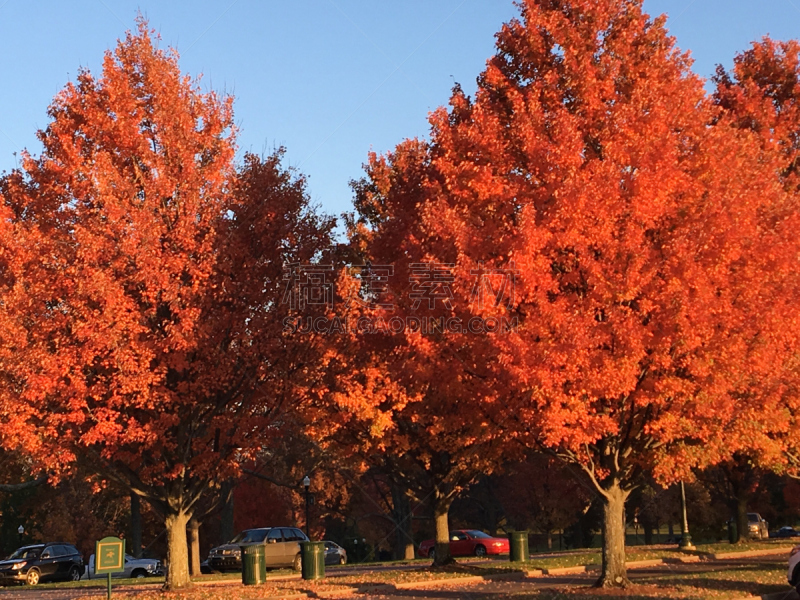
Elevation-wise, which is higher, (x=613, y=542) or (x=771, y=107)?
(x=771, y=107)

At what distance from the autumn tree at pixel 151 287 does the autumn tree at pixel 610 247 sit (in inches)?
205

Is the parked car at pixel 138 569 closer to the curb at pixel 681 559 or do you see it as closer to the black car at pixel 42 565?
the black car at pixel 42 565

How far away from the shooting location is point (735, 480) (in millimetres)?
37906

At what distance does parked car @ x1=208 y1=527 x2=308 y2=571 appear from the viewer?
33.8 metres

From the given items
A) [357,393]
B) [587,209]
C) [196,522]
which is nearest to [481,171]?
[587,209]

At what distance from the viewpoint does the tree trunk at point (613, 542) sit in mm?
17922

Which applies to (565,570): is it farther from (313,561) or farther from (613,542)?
(613,542)

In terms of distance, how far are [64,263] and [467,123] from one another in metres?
9.62

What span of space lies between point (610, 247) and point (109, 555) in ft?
39.8

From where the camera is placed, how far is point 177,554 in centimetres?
2133

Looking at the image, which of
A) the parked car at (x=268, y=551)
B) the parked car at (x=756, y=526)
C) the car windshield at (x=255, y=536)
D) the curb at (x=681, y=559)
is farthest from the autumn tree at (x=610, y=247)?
the parked car at (x=756, y=526)

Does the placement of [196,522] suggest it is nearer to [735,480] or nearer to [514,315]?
[735,480]

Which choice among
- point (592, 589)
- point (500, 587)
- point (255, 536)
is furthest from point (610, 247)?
point (255, 536)

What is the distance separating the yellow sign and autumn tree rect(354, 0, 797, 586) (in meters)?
8.20
